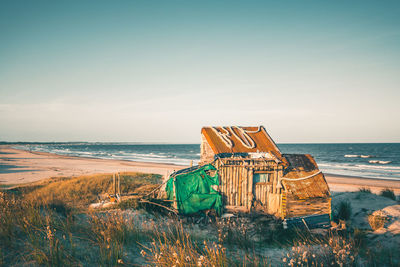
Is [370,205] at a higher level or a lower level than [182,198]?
lower

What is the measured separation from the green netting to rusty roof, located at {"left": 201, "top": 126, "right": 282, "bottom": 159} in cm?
170

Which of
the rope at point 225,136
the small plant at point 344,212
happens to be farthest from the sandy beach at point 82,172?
the small plant at point 344,212

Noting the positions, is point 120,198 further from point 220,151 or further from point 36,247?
point 36,247

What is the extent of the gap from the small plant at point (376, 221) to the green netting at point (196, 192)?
6726 millimetres

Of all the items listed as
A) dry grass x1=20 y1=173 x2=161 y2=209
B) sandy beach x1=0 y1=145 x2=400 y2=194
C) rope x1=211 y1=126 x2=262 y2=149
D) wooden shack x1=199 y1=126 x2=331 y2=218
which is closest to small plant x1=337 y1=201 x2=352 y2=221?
wooden shack x1=199 y1=126 x2=331 y2=218

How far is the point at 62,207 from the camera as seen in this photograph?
372 inches

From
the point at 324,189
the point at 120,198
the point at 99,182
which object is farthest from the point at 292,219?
the point at 99,182

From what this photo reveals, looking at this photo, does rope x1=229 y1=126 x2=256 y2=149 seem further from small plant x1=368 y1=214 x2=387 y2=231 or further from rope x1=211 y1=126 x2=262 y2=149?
small plant x1=368 y1=214 x2=387 y2=231

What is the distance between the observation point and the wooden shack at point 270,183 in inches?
398

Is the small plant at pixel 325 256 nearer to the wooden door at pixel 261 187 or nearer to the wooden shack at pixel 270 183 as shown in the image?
the wooden shack at pixel 270 183

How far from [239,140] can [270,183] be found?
121 inches

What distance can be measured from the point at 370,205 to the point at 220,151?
8.72m

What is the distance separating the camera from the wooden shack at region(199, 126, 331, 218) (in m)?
10.1

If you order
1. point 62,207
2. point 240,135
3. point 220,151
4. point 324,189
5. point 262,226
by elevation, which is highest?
point 240,135
